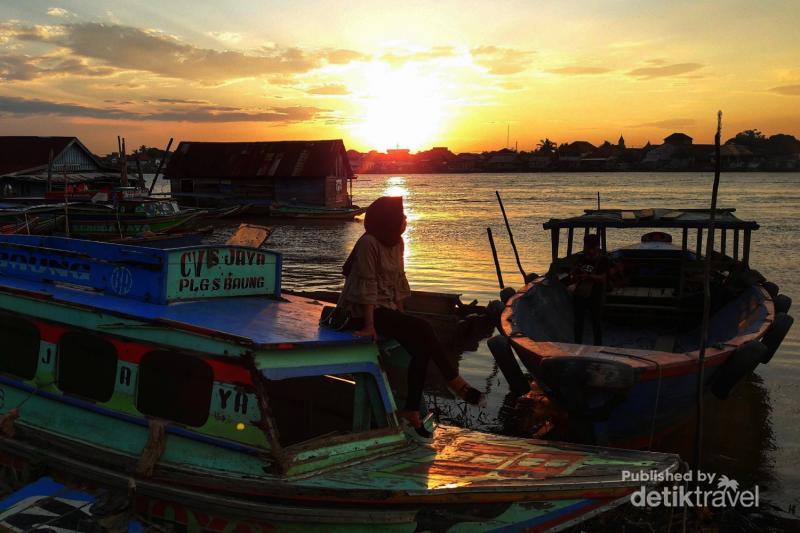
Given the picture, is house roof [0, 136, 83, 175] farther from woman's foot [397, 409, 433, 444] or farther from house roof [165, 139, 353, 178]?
woman's foot [397, 409, 433, 444]

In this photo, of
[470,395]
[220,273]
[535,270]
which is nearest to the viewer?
[470,395]

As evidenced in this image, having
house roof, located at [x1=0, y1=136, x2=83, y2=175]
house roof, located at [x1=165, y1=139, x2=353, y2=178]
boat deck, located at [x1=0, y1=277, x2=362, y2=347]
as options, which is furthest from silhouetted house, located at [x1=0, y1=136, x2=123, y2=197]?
boat deck, located at [x1=0, y1=277, x2=362, y2=347]

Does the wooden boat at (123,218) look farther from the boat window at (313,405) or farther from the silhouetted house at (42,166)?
the boat window at (313,405)

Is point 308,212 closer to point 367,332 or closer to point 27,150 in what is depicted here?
point 27,150

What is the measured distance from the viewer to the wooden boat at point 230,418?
4406mm

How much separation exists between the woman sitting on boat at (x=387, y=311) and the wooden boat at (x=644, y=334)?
249cm

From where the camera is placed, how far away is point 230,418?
4.84 meters

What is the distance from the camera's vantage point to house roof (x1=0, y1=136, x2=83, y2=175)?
138 ft

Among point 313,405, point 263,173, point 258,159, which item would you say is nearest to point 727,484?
point 313,405

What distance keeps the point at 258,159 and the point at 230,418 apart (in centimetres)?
4665

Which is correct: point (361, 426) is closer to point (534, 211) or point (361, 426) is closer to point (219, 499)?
point (219, 499)

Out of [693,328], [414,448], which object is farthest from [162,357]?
[693,328]

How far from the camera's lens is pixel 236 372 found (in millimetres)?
4801

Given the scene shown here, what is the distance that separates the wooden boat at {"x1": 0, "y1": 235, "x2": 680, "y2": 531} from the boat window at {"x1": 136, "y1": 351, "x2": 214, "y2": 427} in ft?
0.04
